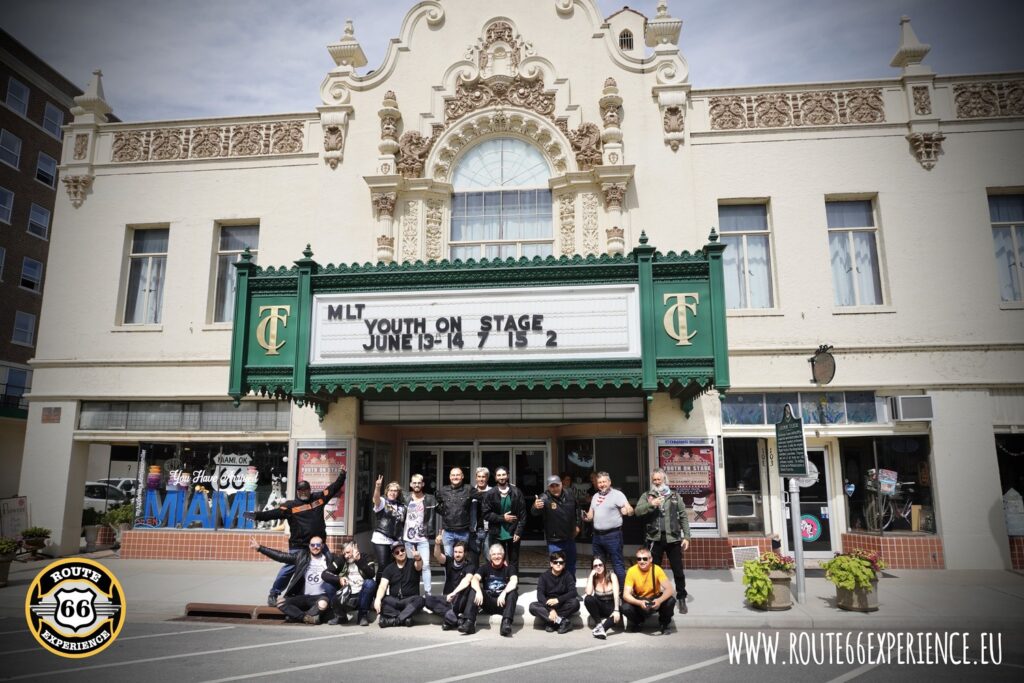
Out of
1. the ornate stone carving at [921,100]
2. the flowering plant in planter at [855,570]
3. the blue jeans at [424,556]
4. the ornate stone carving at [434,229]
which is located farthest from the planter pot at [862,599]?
the ornate stone carving at [921,100]

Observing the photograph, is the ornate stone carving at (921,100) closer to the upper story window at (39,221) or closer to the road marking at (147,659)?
the road marking at (147,659)

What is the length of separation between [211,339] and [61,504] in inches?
184

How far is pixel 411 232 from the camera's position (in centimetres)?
1341

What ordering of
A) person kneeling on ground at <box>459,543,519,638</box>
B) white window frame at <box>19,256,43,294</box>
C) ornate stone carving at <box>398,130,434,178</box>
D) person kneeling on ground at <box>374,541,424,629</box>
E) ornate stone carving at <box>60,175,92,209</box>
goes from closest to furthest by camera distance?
person kneeling on ground at <box>459,543,519,638</box>, person kneeling on ground at <box>374,541,424,629</box>, ornate stone carving at <box>398,130,434,178</box>, ornate stone carving at <box>60,175,92,209</box>, white window frame at <box>19,256,43,294</box>

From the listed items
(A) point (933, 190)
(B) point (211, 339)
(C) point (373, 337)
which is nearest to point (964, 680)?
(C) point (373, 337)

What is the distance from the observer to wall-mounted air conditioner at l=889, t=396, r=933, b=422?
1164cm

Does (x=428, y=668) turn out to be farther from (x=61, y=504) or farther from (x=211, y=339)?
(x=61, y=504)

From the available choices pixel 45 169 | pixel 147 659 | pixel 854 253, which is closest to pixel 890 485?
pixel 854 253

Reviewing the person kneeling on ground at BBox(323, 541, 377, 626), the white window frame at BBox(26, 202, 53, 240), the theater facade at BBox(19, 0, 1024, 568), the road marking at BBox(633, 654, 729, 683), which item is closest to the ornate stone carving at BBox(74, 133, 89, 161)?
the theater facade at BBox(19, 0, 1024, 568)

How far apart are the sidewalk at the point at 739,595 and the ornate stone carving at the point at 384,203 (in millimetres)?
7414

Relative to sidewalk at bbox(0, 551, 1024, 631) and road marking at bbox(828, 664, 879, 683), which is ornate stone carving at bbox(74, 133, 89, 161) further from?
road marking at bbox(828, 664, 879, 683)

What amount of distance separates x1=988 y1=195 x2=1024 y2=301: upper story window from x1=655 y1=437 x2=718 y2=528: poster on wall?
6678 mm

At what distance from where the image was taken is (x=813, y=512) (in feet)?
40.4

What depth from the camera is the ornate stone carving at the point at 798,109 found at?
13.0 m
